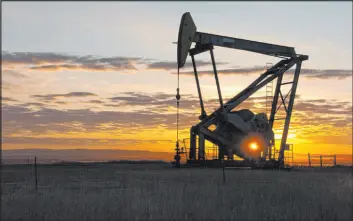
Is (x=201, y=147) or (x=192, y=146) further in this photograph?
(x=192, y=146)

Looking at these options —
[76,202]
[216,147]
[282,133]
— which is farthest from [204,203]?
[282,133]

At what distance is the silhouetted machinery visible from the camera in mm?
29484

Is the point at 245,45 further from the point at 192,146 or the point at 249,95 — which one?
the point at 192,146

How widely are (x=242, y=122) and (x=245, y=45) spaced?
4.87 metres

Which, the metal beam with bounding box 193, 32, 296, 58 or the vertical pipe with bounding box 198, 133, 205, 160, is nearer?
the metal beam with bounding box 193, 32, 296, 58

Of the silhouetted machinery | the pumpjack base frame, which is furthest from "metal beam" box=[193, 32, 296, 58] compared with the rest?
the pumpjack base frame

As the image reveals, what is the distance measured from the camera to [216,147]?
30.5 m

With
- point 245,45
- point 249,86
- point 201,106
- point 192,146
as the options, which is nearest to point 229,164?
point 192,146

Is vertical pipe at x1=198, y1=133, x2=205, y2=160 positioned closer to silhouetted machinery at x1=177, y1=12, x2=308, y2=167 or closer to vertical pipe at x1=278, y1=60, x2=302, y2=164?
silhouetted machinery at x1=177, y1=12, x2=308, y2=167

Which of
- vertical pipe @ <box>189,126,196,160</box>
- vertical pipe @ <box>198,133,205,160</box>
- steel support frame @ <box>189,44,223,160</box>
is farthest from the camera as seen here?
vertical pipe @ <box>189,126,196,160</box>

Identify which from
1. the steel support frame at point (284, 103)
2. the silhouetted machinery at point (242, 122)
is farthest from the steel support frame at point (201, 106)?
the steel support frame at point (284, 103)

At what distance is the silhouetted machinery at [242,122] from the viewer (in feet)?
96.7

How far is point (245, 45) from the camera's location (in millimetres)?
30906

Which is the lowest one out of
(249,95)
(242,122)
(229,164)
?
(229,164)
